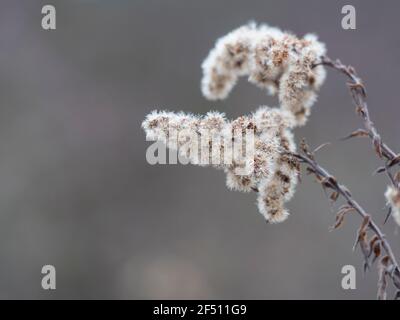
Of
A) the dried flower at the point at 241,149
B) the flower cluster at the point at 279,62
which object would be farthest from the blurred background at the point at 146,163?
the dried flower at the point at 241,149

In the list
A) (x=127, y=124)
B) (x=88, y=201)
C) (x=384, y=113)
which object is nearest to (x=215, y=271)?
(x=88, y=201)

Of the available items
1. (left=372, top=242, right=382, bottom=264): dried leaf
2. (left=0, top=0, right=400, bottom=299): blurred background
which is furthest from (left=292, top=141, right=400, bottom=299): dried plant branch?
(left=0, top=0, right=400, bottom=299): blurred background

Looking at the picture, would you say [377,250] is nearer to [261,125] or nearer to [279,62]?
[261,125]

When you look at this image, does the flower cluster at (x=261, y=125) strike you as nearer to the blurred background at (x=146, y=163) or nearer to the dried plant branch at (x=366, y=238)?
the dried plant branch at (x=366, y=238)

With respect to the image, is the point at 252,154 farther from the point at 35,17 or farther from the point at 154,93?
the point at 35,17

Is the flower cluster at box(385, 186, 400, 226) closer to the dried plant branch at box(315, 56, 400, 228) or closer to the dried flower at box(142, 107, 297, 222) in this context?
the dried plant branch at box(315, 56, 400, 228)

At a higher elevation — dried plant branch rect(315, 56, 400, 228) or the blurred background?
the blurred background

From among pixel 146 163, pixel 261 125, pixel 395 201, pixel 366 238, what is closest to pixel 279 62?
pixel 261 125

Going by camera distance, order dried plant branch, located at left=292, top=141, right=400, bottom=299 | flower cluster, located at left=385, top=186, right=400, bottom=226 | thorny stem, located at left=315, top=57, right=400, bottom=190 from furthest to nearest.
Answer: thorny stem, located at left=315, top=57, right=400, bottom=190
dried plant branch, located at left=292, top=141, right=400, bottom=299
flower cluster, located at left=385, top=186, right=400, bottom=226
